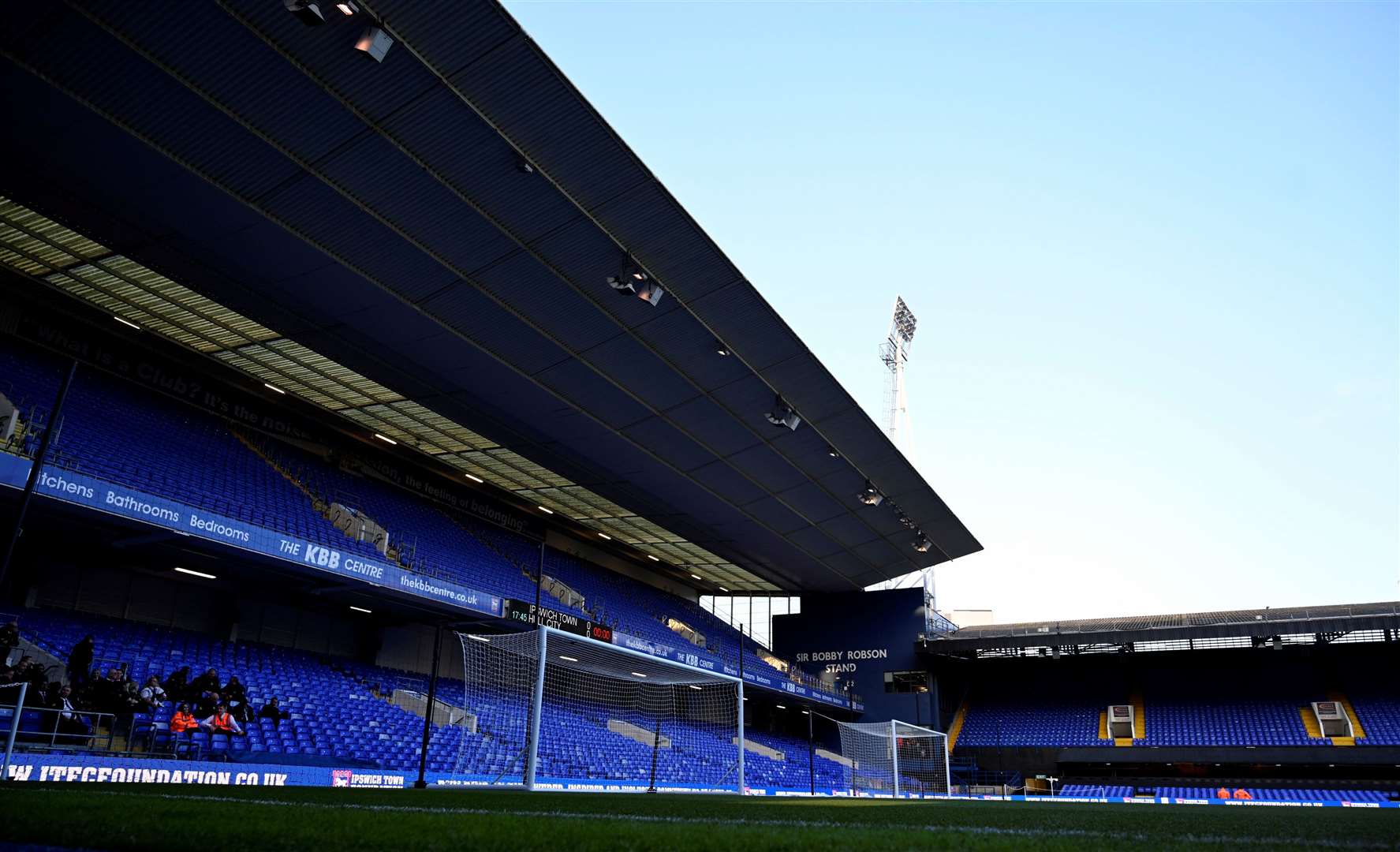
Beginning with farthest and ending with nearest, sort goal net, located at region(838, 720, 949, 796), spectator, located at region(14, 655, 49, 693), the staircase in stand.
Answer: the staircase in stand
goal net, located at region(838, 720, 949, 796)
spectator, located at region(14, 655, 49, 693)

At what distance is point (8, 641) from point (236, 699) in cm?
399

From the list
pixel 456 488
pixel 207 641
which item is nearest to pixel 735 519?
pixel 456 488

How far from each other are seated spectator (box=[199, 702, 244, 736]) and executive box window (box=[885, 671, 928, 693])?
3135 cm

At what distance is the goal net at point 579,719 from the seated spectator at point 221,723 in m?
4.39

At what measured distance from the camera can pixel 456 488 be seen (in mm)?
30984

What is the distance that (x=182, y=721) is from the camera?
15.0m

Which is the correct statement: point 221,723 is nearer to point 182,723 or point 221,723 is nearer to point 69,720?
point 182,723

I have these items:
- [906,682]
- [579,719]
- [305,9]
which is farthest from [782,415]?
[906,682]

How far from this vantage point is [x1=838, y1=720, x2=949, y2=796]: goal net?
34.0 m

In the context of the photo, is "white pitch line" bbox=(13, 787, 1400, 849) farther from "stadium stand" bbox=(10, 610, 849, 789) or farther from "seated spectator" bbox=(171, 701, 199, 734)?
"seated spectator" bbox=(171, 701, 199, 734)

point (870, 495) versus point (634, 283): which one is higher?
point (634, 283)

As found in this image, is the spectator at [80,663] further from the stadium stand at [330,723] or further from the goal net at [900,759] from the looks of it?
the goal net at [900,759]

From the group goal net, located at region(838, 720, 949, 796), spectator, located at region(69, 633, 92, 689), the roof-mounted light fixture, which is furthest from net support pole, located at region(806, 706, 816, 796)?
spectator, located at region(69, 633, 92, 689)

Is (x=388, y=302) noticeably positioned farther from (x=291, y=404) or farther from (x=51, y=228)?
(x=291, y=404)
